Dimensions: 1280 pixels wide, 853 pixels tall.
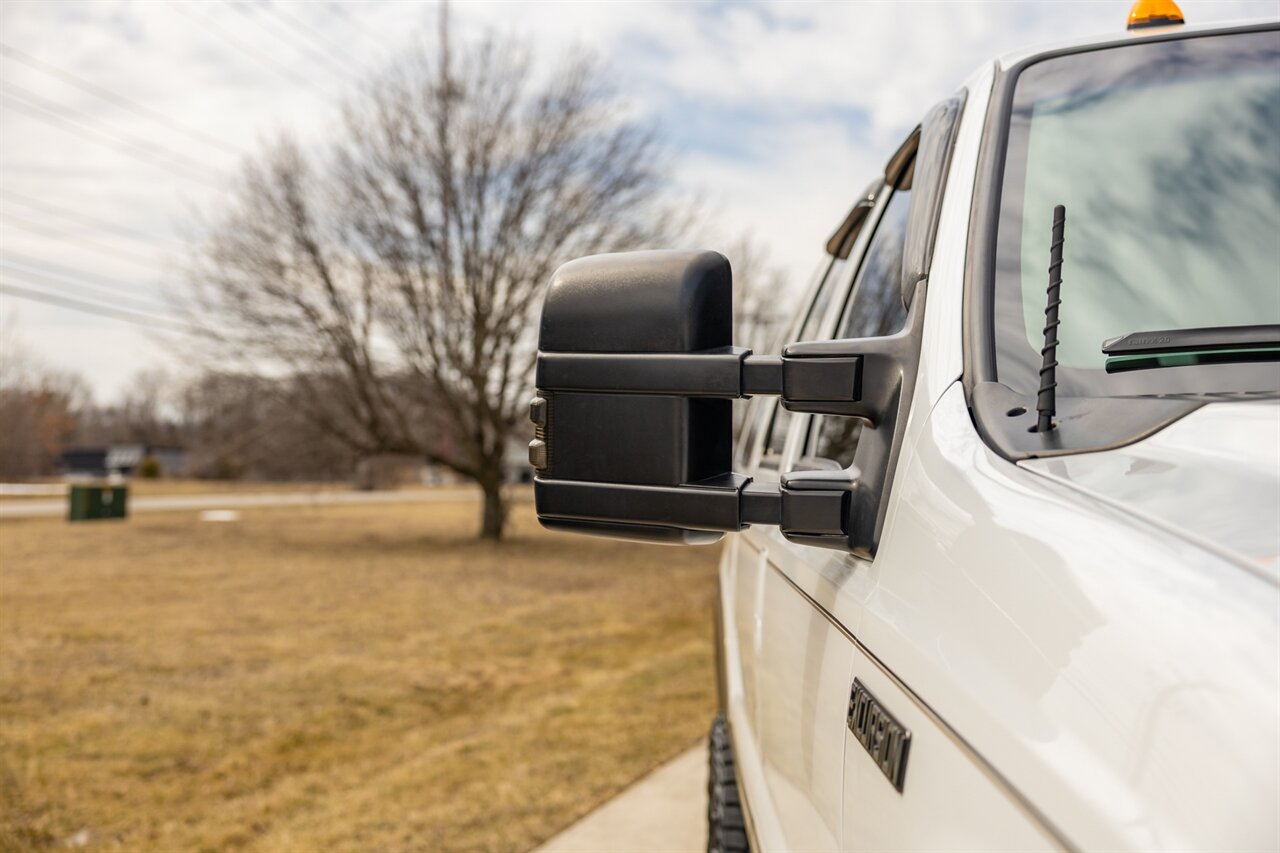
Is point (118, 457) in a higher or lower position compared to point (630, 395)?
higher

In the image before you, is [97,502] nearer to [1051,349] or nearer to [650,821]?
[650,821]

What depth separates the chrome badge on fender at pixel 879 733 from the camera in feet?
3.36

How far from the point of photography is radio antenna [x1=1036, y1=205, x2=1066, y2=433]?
3.50 feet

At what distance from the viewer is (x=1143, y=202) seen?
1.38 meters

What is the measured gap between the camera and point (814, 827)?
140 centimetres

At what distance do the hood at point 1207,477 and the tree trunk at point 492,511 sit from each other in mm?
Answer: 21305

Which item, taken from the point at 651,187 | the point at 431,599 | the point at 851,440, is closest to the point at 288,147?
the point at 651,187

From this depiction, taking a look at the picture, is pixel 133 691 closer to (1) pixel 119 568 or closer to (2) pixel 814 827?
(2) pixel 814 827

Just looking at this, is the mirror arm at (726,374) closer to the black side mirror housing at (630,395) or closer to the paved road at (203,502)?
the black side mirror housing at (630,395)

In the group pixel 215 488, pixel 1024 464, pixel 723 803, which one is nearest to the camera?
pixel 1024 464

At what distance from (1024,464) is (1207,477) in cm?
19

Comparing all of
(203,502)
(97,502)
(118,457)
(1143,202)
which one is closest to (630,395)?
(1143,202)

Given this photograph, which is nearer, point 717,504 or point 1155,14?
point 717,504

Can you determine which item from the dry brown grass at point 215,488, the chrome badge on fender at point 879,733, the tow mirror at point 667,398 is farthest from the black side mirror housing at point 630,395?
the dry brown grass at point 215,488
